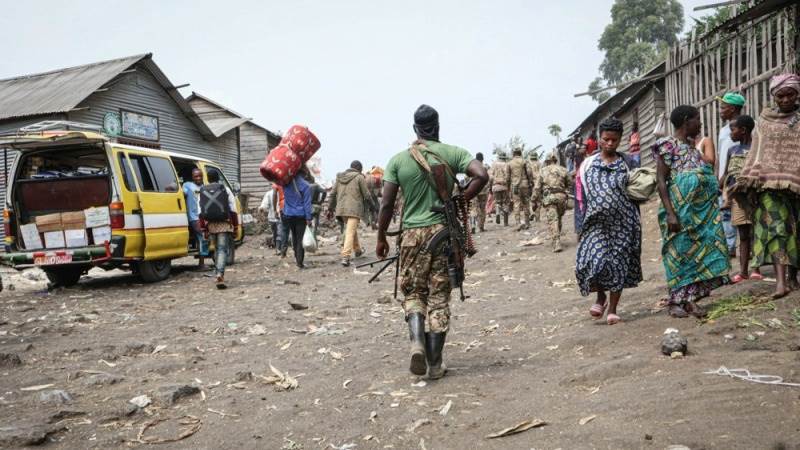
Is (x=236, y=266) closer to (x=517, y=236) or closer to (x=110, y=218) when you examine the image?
(x=110, y=218)

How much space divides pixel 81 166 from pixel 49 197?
1.32m

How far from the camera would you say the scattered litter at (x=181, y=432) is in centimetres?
348

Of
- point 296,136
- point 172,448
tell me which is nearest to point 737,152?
point 172,448

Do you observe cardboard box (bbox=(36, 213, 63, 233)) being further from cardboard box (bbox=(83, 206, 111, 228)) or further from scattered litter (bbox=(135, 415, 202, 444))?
scattered litter (bbox=(135, 415, 202, 444))

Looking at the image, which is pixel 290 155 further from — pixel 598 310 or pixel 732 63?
pixel 732 63

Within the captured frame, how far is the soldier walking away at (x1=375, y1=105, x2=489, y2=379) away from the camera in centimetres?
418

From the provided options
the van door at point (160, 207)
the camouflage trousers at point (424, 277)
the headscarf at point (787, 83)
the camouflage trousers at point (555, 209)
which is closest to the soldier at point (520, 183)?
the camouflage trousers at point (555, 209)

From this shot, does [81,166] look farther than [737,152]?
Yes

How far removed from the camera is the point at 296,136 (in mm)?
10922

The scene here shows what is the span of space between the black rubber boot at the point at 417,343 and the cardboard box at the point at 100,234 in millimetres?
6368

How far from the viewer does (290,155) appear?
1073 cm

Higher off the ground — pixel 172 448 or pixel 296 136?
pixel 296 136

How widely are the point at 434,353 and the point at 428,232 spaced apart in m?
0.81

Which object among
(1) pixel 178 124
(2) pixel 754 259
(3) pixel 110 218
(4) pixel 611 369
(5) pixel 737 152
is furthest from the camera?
(1) pixel 178 124
